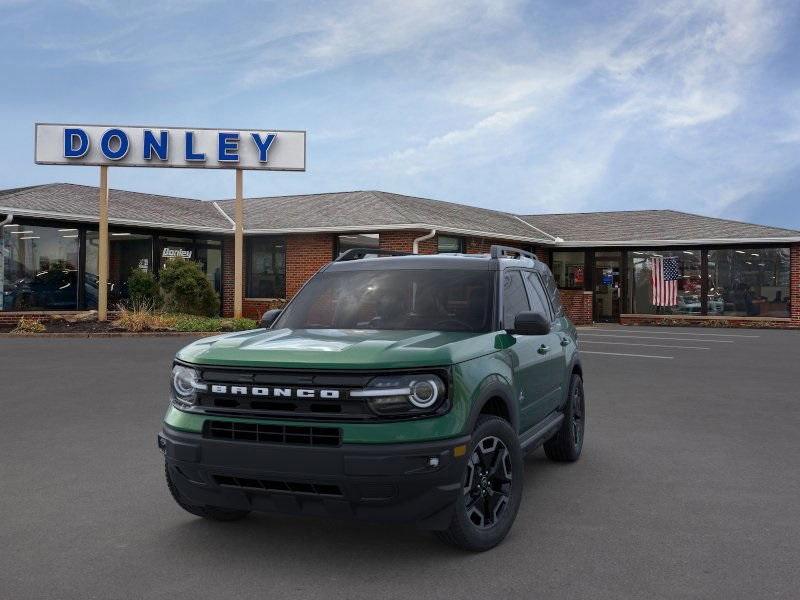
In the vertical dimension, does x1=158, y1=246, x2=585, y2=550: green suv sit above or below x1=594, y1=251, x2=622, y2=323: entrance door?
below

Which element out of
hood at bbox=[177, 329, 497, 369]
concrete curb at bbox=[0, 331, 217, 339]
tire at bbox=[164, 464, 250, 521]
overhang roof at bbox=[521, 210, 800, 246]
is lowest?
tire at bbox=[164, 464, 250, 521]

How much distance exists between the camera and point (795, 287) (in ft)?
91.4

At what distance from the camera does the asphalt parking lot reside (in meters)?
4.02

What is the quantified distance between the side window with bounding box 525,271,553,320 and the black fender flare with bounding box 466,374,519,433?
1353 millimetres

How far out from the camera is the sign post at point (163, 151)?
23016mm

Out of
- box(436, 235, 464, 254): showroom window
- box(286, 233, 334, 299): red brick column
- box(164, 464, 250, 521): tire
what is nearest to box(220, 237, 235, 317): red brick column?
box(286, 233, 334, 299): red brick column

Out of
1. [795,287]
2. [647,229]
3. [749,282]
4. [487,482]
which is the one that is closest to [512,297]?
[487,482]

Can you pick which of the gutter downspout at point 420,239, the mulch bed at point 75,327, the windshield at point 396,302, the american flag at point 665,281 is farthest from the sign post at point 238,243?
the windshield at point 396,302

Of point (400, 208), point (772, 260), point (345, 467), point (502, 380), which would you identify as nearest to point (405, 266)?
point (502, 380)

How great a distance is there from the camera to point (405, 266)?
226 inches

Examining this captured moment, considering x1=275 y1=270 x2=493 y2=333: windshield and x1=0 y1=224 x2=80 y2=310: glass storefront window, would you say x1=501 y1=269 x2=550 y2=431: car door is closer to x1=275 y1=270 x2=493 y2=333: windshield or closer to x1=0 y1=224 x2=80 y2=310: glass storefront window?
x1=275 y1=270 x2=493 y2=333: windshield

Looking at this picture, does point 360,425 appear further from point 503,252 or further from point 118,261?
point 118,261

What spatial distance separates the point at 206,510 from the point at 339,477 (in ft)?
4.47

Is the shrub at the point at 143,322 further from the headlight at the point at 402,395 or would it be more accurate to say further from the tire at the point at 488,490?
the headlight at the point at 402,395
